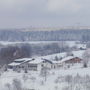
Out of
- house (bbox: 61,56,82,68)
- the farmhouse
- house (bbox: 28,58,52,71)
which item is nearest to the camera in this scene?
house (bbox: 28,58,52,71)

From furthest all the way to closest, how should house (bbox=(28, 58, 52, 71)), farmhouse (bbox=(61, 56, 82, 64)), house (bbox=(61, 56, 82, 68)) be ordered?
farmhouse (bbox=(61, 56, 82, 64)) < house (bbox=(61, 56, 82, 68)) < house (bbox=(28, 58, 52, 71))

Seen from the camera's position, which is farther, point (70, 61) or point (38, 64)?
point (70, 61)

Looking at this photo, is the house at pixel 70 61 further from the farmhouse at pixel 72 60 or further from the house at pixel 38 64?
the house at pixel 38 64

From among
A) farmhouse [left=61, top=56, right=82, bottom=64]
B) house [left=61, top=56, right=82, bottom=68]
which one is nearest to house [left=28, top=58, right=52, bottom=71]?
house [left=61, top=56, right=82, bottom=68]

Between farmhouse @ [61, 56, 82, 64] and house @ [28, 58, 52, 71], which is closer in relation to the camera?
house @ [28, 58, 52, 71]

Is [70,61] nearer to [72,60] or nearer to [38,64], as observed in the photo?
[72,60]

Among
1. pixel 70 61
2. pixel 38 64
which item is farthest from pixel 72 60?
pixel 38 64

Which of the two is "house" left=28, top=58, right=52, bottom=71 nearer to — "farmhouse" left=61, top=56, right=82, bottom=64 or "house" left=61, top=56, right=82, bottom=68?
"house" left=61, top=56, right=82, bottom=68

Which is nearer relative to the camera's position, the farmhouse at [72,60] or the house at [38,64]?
the house at [38,64]

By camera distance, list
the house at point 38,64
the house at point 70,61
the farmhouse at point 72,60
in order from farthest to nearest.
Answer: the farmhouse at point 72,60 → the house at point 70,61 → the house at point 38,64

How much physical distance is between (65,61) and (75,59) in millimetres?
562

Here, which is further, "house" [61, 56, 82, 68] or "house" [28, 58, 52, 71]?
"house" [61, 56, 82, 68]

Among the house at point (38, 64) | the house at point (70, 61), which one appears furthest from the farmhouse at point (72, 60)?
the house at point (38, 64)

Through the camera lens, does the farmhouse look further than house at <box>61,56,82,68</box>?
Yes
